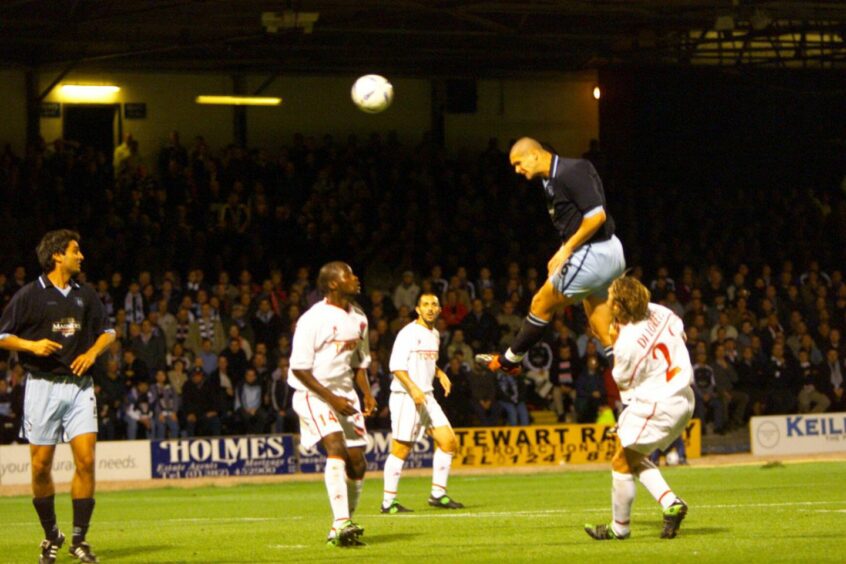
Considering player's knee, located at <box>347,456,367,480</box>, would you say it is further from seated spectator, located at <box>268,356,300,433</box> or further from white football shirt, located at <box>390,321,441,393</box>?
seated spectator, located at <box>268,356,300,433</box>

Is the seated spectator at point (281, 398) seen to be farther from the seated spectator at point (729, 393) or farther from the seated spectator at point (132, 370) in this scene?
the seated spectator at point (729, 393)

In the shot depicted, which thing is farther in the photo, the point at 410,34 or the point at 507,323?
the point at 410,34

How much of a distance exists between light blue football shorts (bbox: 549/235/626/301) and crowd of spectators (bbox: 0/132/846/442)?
15.2 m

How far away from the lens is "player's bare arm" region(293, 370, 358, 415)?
11.0 meters

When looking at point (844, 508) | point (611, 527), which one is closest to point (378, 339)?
point (844, 508)

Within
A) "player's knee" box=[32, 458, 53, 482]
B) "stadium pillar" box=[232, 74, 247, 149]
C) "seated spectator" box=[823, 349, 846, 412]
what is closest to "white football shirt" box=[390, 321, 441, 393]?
"player's knee" box=[32, 458, 53, 482]

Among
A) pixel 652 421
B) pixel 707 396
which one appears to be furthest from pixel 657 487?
pixel 707 396

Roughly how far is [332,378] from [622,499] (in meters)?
2.46

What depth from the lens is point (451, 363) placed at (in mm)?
25891

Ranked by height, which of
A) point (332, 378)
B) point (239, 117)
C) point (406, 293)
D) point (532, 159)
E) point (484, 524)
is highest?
point (239, 117)

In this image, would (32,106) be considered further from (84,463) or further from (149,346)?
(84,463)

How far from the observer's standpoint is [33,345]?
10.3m

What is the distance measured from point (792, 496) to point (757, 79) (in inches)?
864

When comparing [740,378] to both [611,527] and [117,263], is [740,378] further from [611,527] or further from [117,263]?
[611,527]
